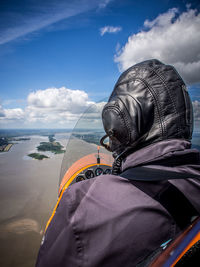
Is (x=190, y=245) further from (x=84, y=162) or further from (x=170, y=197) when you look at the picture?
(x=84, y=162)

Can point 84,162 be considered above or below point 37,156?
above

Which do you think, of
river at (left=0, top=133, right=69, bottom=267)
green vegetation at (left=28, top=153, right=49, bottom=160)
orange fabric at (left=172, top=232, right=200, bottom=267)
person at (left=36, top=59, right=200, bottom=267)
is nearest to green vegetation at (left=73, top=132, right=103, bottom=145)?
river at (left=0, top=133, right=69, bottom=267)

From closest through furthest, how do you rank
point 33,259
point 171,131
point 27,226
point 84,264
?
point 84,264
point 171,131
point 33,259
point 27,226

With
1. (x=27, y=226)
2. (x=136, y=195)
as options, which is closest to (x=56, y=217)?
(x=136, y=195)

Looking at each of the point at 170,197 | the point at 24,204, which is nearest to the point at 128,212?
the point at 170,197

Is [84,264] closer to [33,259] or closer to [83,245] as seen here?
[83,245]

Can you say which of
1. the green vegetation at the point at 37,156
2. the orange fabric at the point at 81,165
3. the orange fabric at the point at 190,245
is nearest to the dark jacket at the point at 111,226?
the orange fabric at the point at 190,245
